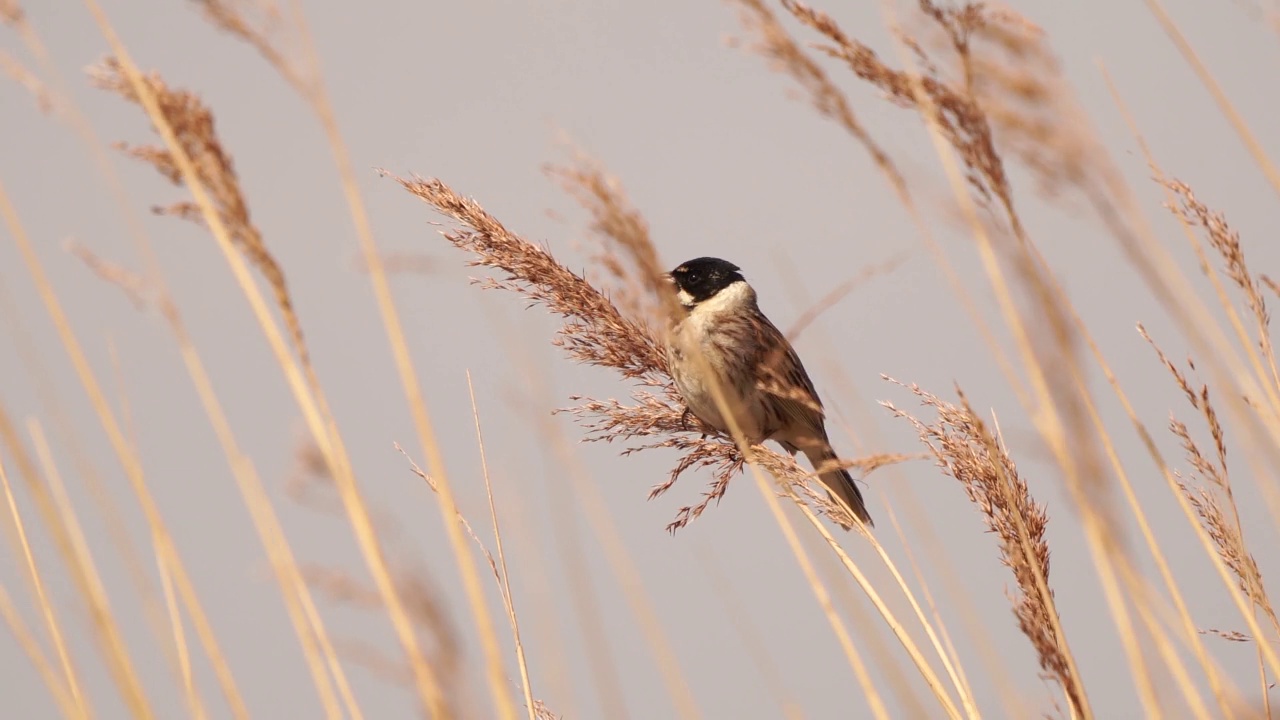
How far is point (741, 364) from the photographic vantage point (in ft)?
14.8

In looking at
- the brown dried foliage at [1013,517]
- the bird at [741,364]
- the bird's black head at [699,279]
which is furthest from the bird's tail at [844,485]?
the brown dried foliage at [1013,517]

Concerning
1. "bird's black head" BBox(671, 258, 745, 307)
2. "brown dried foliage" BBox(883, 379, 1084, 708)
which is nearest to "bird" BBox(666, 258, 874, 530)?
"bird's black head" BBox(671, 258, 745, 307)

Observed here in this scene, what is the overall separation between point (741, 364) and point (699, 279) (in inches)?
20.0

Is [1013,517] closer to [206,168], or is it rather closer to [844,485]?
[206,168]

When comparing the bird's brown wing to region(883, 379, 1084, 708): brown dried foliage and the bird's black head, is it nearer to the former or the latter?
the bird's black head

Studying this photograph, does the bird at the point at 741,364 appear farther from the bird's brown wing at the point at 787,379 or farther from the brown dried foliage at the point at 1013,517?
the brown dried foliage at the point at 1013,517

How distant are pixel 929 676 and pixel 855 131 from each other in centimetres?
90

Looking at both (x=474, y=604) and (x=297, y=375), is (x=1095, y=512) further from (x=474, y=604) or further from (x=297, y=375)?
(x=297, y=375)

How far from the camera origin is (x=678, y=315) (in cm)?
165

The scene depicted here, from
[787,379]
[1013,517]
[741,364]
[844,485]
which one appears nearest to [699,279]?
[741,364]

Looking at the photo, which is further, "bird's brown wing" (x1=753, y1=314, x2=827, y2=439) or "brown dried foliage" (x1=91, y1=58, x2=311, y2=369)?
"bird's brown wing" (x1=753, y1=314, x2=827, y2=439)

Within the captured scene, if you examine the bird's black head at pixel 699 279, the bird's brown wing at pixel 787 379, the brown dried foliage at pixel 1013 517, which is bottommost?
the brown dried foliage at pixel 1013 517

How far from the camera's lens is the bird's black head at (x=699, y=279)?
4848 millimetres

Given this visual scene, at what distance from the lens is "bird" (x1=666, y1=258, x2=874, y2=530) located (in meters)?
4.22
